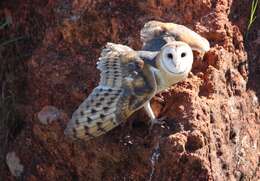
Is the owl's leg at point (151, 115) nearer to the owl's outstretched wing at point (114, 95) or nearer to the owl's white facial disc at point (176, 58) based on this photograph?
the owl's outstretched wing at point (114, 95)

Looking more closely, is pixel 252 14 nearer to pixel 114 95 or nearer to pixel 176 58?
pixel 176 58

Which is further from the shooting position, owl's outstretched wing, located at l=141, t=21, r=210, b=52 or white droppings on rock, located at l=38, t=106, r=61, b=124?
white droppings on rock, located at l=38, t=106, r=61, b=124

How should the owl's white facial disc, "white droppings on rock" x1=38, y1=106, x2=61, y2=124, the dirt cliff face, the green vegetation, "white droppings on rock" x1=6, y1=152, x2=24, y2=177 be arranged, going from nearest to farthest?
the owl's white facial disc → the dirt cliff face → "white droppings on rock" x1=38, y1=106, x2=61, y2=124 → "white droppings on rock" x1=6, y1=152, x2=24, y2=177 → the green vegetation

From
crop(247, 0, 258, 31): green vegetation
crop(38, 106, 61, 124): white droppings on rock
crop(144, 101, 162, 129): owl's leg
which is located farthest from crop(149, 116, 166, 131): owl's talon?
crop(247, 0, 258, 31): green vegetation

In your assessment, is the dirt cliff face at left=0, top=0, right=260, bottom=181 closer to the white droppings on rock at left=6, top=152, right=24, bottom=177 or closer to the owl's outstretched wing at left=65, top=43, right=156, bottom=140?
the white droppings on rock at left=6, top=152, right=24, bottom=177

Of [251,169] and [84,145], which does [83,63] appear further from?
[251,169]

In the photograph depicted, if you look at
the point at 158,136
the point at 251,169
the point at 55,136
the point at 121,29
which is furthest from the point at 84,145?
the point at 251,169

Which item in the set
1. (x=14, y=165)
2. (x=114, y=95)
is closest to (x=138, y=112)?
(x=114, y=95)
